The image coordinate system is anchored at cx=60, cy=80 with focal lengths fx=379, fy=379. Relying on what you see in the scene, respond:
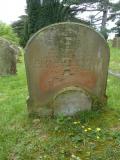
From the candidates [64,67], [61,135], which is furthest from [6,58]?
[61,135]

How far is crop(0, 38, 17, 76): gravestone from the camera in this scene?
10.3m

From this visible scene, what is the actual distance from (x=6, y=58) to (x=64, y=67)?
200 inches

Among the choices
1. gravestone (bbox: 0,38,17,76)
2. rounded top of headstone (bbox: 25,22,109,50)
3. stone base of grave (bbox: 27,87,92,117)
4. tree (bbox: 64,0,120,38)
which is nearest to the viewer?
rounded top of headstone (bbox: 25,22,109,50)

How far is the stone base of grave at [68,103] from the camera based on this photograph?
557cm

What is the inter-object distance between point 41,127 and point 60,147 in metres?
0.77

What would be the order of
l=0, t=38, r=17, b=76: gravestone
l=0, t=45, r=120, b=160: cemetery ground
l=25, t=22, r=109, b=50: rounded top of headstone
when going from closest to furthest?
l=0, t=45, r=120, b=160: cemetery ground < l=25, t=22, r=109, b=50: rounded top of headstone < l=0, t=38, r=17, b=76: gravestone

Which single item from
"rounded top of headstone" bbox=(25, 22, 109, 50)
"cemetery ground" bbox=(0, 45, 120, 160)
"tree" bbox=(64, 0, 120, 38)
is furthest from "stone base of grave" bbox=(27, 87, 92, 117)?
"tree" bbox=(64, 0, 120, 38)

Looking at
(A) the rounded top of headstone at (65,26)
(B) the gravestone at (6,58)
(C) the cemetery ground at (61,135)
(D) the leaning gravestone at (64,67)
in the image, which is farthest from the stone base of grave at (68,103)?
(B) the gravestone at (6,58)

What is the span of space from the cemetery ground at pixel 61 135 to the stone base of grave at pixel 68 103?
0.40 ft

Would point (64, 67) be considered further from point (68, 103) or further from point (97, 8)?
point (97, 8)

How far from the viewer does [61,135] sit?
195 inches

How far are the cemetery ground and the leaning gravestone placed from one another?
222 mm

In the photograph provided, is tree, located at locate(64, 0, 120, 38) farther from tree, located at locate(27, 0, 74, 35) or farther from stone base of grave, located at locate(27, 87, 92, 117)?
stone base of grave, located at locate(27, 87, 92, 117)

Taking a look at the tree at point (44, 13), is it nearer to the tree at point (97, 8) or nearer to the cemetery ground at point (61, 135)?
the tree at point (97, 8)
